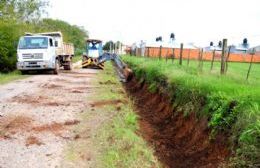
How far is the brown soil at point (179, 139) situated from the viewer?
8875mm

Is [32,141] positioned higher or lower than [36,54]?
lower

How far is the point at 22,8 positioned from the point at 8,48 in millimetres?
14204

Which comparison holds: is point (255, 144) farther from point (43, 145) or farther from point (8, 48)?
point (8, 48)

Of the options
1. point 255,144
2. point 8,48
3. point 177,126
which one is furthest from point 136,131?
point 8,48

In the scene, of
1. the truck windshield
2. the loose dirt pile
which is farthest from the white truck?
the loose dirt pile

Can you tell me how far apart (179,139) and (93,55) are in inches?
1180

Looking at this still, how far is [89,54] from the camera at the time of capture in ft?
134

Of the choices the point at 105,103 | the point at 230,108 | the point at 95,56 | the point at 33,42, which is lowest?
the point at 95,56

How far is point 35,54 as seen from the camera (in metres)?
28.0

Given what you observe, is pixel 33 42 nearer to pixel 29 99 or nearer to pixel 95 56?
pixel 95 56

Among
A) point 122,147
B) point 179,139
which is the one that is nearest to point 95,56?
point 179,139

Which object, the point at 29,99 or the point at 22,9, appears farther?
the point at 22,9

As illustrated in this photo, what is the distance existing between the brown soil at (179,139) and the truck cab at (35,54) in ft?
43.8

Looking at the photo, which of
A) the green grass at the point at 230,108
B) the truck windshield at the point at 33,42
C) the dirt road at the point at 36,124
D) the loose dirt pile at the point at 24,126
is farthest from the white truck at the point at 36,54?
the loose dirt pile at the point at 24,126
